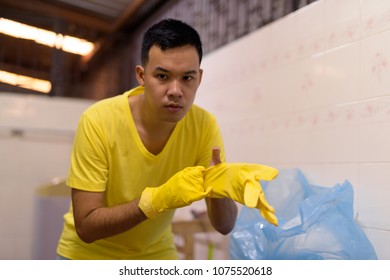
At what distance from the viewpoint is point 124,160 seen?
0.83 m

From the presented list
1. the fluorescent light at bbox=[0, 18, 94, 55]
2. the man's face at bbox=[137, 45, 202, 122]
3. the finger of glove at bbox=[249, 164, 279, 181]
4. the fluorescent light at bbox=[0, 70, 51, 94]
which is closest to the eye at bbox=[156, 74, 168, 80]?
the man's face at bbox=[137, 45, 202, 122]

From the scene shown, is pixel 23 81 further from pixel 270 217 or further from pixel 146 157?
pixel 270 217

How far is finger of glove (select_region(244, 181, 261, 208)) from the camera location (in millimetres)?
602

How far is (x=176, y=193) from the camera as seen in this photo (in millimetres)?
669

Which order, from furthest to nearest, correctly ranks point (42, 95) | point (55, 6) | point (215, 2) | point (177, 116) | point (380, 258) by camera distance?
point (42, 95)
point (215, 2)
point (55, 6)
point (380, 258)
point (177, 116)

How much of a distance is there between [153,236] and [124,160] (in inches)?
8.0

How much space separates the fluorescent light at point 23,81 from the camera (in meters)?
2.01

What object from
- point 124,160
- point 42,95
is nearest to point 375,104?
point 124,160

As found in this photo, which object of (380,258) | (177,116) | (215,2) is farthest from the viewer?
(215,2)

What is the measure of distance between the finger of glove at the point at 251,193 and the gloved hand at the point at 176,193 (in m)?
0.07

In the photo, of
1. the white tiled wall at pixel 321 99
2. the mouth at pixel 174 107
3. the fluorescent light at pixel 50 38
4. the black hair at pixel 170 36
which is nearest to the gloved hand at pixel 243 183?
the mouth at pixel 174 107

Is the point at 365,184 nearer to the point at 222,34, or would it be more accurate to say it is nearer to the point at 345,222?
the point at 345,222

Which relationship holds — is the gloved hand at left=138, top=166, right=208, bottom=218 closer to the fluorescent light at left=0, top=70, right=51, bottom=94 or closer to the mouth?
the mouth

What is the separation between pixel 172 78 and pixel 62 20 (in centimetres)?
88
